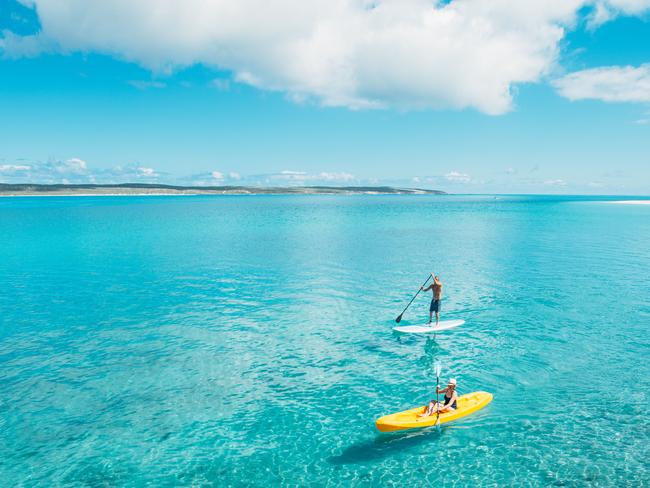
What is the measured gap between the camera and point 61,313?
32.8 metres

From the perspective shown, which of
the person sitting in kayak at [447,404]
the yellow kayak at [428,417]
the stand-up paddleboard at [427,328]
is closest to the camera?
the yellow kayak at [428,417]

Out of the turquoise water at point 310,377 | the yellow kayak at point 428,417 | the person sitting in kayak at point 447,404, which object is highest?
the person sitting in kayak at point 447,404

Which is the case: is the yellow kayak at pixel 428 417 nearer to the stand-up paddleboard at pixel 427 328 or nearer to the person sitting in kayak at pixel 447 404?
the person sitting in kayak at pixel 447 404

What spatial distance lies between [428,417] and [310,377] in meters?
→ 6.91

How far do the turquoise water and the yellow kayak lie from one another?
532 millimetres

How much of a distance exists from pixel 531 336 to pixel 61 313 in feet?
115

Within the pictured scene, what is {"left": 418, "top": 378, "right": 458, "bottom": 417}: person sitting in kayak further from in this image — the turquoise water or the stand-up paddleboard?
the stand-up paddleboard

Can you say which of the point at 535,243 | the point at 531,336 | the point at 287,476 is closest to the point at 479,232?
the point at 535,243

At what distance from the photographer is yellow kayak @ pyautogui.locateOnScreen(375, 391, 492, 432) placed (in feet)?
56.7

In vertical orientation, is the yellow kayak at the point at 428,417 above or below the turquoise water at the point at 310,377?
above

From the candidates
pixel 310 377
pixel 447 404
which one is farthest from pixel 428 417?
pixel 310 377

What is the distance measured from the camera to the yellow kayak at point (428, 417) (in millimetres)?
17281

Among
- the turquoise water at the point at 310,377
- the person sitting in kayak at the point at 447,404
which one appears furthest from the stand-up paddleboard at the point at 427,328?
the person sitting in kayak at the point at 447,404

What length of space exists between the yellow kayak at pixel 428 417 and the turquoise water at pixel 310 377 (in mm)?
532
